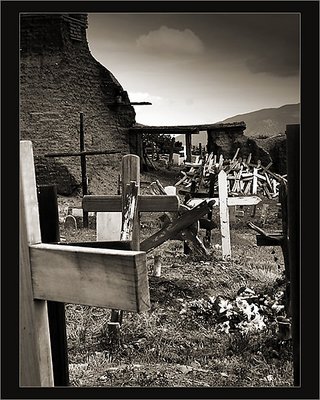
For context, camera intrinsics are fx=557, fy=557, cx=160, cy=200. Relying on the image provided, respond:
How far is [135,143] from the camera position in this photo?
551 inches

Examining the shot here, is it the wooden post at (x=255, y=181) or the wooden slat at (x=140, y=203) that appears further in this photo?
the wooden post at (x=255, y=181)

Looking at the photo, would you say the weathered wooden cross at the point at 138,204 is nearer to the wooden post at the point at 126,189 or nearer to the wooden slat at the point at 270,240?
the wooden post at the point at 126,189

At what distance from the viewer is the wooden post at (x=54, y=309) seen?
1333 mm

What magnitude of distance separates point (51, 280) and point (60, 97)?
469 inches

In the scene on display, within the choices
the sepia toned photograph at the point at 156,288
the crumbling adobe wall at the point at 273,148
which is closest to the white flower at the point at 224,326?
the sepia toned photograph at the point at 156,288

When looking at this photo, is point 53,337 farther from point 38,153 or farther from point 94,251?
point 38,153

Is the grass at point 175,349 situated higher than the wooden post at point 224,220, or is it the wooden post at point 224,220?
the wooden post at point 224,220

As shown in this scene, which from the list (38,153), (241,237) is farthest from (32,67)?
(241,237)

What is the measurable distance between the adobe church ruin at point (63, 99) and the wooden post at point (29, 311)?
11.0 metres

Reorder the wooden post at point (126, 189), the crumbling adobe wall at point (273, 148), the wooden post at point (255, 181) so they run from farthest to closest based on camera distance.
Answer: the crumbling adobe wall at point (273, 148) < the wooden post at point (255, 181) < the wooden post at point (126, 189)

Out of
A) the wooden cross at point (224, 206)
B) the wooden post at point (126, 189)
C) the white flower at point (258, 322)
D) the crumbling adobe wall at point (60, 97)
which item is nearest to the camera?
the wooden post at point (126, 189)

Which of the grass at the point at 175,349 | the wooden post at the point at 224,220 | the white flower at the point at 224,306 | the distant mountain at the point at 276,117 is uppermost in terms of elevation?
the distant mountain at the point at 276,117

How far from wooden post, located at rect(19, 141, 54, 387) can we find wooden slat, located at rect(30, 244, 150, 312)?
0.02 meters

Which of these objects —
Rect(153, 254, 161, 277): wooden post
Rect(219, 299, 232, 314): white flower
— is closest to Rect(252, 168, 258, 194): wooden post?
Rect(153, 254, 161, 277): wooden post
